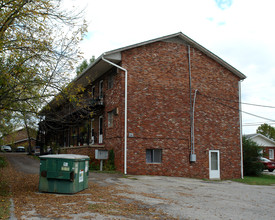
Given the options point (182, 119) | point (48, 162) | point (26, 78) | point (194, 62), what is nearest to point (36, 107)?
point (26, 78)

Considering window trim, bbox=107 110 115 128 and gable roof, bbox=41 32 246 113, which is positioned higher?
gable roof, bbox=41 32 246 113

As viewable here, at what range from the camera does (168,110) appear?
18453 millimetres

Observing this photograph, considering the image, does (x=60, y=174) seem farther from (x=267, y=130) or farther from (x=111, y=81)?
(x=267, y=130)

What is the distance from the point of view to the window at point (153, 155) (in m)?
17.6

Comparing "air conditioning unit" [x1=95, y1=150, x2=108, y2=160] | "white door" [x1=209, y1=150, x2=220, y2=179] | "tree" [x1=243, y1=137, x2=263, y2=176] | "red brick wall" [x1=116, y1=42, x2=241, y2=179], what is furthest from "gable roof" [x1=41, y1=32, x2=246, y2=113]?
"white door" [x1=209, y1=150, x2=220, y2=179]

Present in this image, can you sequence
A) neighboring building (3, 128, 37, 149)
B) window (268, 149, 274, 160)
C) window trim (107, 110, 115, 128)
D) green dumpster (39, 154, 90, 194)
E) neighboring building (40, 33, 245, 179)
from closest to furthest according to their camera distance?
1. green dumpster (39, 154, 90, 194)
2. neighboring building (40, 33, 245, 179)
3. window trim (107, 110, 115, 128)
4. neighboring building (3, 128, 37, 149)
5. window (268, 149, 274, 160)

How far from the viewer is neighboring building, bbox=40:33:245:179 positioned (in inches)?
682

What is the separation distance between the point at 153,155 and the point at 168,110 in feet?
9.63

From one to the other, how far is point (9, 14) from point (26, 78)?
2.01m

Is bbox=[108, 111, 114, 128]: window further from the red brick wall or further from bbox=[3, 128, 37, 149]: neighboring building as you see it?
bbox=[3, 128, 37, 149]: neighboring building

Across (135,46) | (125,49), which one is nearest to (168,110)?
(135,46)

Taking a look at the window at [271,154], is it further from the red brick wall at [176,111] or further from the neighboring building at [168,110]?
the red brick wall at [176,111]

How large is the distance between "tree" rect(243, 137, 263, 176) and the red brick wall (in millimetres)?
3214

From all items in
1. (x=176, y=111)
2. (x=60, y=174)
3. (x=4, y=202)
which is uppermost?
(x=176, y=111)
